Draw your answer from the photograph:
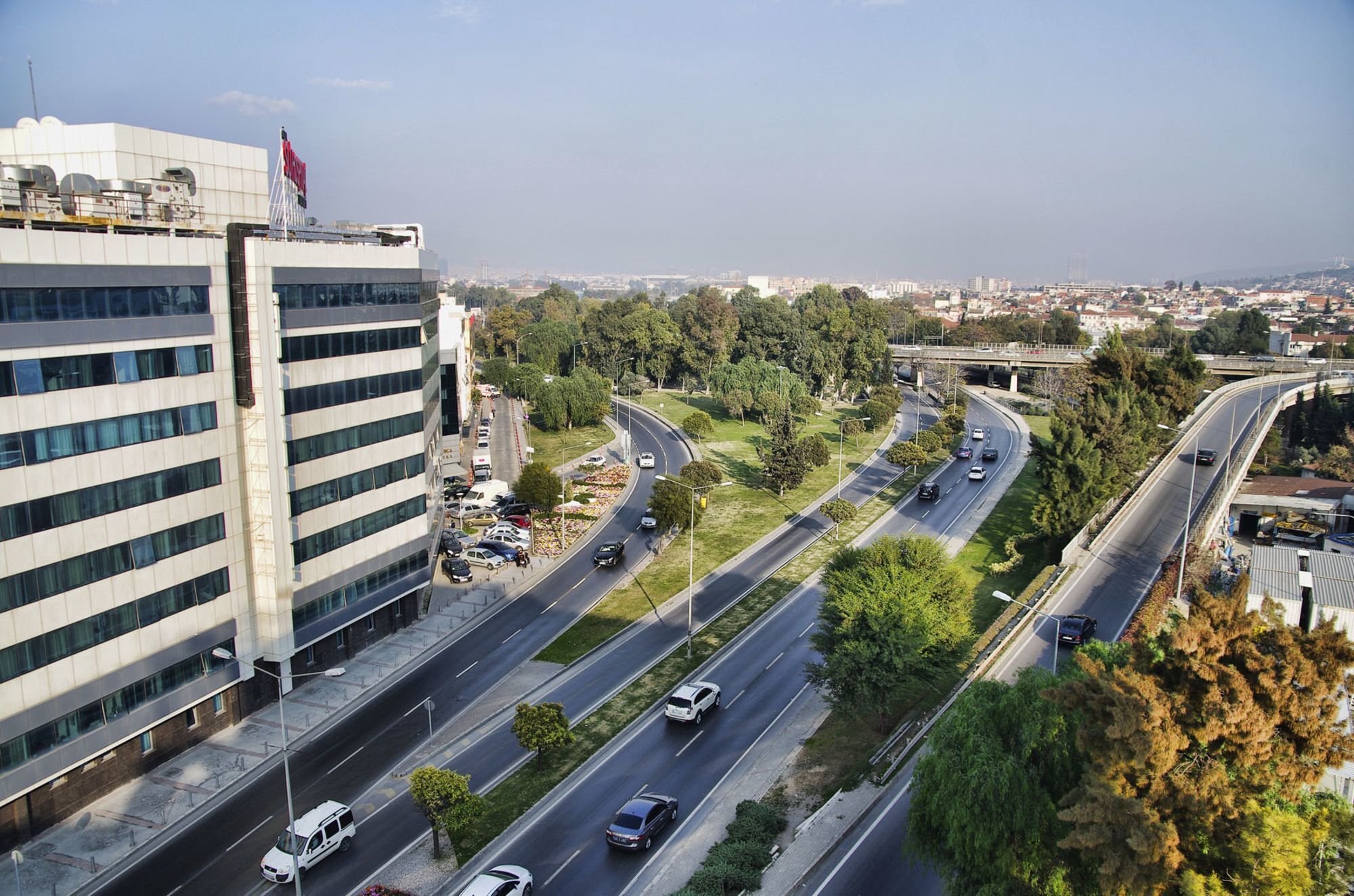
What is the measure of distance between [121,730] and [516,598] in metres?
21.5

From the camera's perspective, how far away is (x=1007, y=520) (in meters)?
64.9

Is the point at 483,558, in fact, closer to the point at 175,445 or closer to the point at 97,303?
the point at 175,445

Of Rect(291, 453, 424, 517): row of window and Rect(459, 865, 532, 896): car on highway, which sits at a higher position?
Rect(291, 453, 424, 517): row of window

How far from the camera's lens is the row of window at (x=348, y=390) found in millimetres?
36625

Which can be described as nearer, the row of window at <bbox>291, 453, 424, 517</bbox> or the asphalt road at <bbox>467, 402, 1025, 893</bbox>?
the asphalt road at <bbox>467, 402, 1025, 893</bbox>

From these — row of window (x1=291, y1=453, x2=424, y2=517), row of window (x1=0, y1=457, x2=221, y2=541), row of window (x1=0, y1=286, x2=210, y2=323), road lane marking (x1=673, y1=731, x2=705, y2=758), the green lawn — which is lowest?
road lane marking (x1=673, y1=731, x2=705, y2=758)

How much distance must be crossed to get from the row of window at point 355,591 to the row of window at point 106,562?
5.16 m

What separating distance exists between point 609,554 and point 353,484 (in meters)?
18.8

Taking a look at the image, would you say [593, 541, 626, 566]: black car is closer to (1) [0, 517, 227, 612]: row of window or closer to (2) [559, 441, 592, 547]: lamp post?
(2) [559, 441, 592, 547]: lamp post

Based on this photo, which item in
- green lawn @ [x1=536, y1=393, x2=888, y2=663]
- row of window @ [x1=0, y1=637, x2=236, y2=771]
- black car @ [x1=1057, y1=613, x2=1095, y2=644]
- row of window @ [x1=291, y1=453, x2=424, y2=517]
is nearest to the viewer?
row of window @ [x1=0, y1=637, x2=236, y2=771]

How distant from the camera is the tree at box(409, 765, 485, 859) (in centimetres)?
2722

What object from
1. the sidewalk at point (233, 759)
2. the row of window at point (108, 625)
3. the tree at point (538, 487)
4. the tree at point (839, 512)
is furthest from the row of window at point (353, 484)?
the tree at point (839, 512)

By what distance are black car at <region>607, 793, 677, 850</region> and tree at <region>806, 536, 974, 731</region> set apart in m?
8.29

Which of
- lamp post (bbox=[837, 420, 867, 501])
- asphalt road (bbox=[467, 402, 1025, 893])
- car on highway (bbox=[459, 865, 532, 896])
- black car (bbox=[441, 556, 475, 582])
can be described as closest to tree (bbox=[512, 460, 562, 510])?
black car (bbox=[441, 556, 475, 582])
